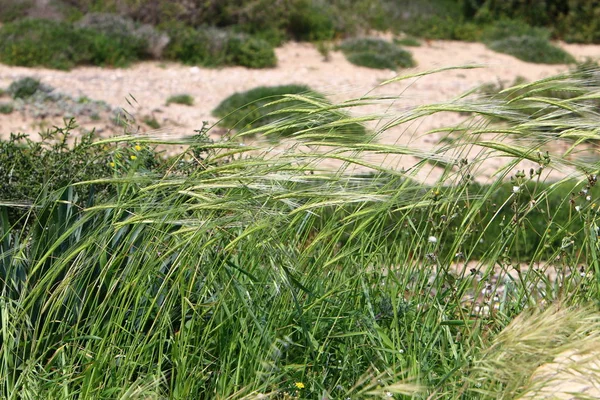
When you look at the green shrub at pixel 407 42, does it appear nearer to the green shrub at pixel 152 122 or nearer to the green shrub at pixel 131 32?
the green shrub at pixel 131 32

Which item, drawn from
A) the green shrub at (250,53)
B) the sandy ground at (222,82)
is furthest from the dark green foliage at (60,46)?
the green shrub at (250,53)

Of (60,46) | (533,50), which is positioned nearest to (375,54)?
(533,50)

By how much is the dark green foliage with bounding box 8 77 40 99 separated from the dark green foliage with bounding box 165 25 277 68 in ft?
8.12

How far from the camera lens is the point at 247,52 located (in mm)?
10102

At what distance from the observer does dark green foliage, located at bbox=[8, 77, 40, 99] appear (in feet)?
25.2

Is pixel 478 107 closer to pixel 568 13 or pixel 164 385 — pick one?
pixel 164 385

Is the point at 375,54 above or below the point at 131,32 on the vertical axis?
below

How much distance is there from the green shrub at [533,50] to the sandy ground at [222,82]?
0.50 ft

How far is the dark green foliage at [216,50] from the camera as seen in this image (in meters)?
10.0

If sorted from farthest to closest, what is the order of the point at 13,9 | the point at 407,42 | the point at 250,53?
the point at 407,42, the point at 13,9, the point at 250,53

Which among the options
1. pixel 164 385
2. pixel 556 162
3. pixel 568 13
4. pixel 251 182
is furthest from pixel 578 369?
pixel 568 13

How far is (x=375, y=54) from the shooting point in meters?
10.6

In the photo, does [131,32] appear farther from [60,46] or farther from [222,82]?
[222,82]

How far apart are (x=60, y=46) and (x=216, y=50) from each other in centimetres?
181
